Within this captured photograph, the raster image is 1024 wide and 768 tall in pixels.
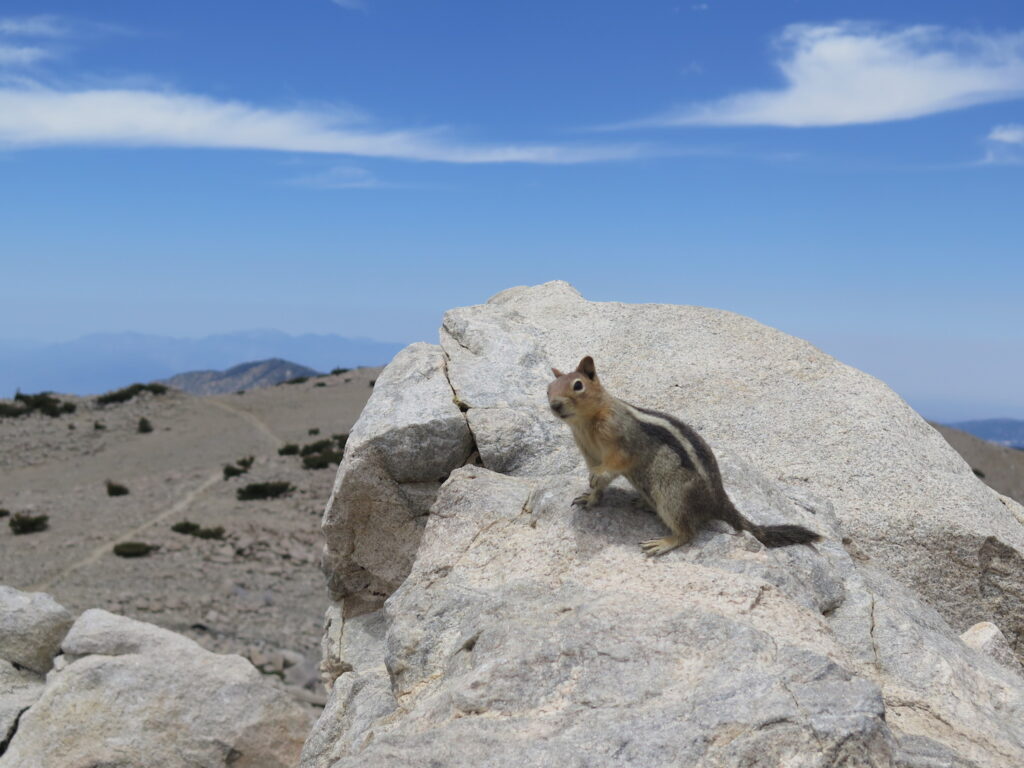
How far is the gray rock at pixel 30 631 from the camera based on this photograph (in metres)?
12.8

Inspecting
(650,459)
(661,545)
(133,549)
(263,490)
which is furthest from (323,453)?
(661,545)

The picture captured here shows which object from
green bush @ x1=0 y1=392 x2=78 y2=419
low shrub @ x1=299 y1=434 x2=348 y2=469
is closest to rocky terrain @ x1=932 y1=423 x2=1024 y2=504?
low shrub @ x1=299 y1=434 x2=348 y2=469

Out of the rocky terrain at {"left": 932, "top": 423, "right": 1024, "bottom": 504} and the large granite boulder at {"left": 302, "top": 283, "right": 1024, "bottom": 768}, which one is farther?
the rocky terrain at {"left": 932, "top": 423, "right": 1024, "bottom": 504}

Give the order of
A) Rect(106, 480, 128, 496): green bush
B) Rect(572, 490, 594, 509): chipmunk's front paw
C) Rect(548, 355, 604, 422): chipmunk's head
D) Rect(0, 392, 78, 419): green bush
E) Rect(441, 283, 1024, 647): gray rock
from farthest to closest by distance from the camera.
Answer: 1. Rect(0, 392, 78, 419): green bush
2. Rect(106, 480, 128, 496): green bush
3. Rect(441, 283, 1024, 647): gray rock
4. Rect(572, 490, 594, 509): chipmunk's front paw
5. Rect(548, 355, 604, 422): chipmunk's head

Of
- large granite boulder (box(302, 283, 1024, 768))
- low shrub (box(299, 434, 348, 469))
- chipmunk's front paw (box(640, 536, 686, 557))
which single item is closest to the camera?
large granite boulder (box(302, 283, 1024, 768))

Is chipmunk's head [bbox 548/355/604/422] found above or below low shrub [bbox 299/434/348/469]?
above

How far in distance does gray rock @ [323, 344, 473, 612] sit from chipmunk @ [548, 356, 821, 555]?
286 centimetres

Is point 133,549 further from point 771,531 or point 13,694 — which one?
point 771,531

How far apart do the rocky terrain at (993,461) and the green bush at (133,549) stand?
42.2m

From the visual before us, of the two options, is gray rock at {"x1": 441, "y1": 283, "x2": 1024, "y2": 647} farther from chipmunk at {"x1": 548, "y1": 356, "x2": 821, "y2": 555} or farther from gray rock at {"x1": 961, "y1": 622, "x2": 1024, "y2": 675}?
chipmunk at {"x1": 548, "y1": 356, "x2": 821, "y2": 555}

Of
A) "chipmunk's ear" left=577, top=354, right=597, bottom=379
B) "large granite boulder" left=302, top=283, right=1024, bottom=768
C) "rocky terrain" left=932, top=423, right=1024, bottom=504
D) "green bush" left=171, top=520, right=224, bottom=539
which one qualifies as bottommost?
"rocky terrain" left=932, top=423, right=1024, bottom=504

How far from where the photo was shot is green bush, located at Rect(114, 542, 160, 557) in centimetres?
2528

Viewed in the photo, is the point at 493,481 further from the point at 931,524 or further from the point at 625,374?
the point at 931,524

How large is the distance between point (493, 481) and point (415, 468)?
6.00 ft
